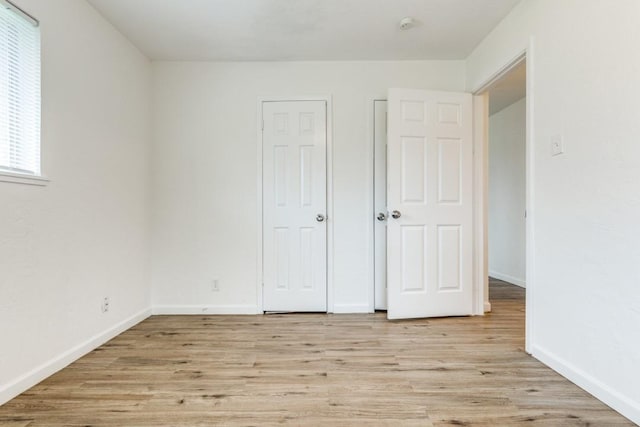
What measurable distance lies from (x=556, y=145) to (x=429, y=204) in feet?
3.53

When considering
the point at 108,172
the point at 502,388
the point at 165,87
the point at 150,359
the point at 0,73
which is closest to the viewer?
the point at 0,73

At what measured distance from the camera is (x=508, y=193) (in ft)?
14.5

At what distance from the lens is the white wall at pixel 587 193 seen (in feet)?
4.85

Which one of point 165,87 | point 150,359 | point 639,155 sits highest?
point 165,87

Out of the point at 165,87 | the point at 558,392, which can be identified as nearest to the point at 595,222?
the point at 558,392

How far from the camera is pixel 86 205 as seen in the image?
2201 mm

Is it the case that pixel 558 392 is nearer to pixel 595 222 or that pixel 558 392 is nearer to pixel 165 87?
pixel 595 222

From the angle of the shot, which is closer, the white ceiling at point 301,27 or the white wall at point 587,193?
the white wall at point 587,193

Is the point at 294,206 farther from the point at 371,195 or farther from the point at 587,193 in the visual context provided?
the point at 587,193

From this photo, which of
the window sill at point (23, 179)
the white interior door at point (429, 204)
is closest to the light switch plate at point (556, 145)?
the white interior door at point (429, 204)

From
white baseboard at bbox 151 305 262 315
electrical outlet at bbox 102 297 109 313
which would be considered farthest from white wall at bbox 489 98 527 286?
electrical outlet at bbox 102 297 109 313

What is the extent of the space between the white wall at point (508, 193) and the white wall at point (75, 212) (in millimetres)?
4373

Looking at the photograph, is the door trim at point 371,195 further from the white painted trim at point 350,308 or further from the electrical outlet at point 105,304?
the electrical outlet at point 105,304

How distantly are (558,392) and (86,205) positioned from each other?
3.04m
